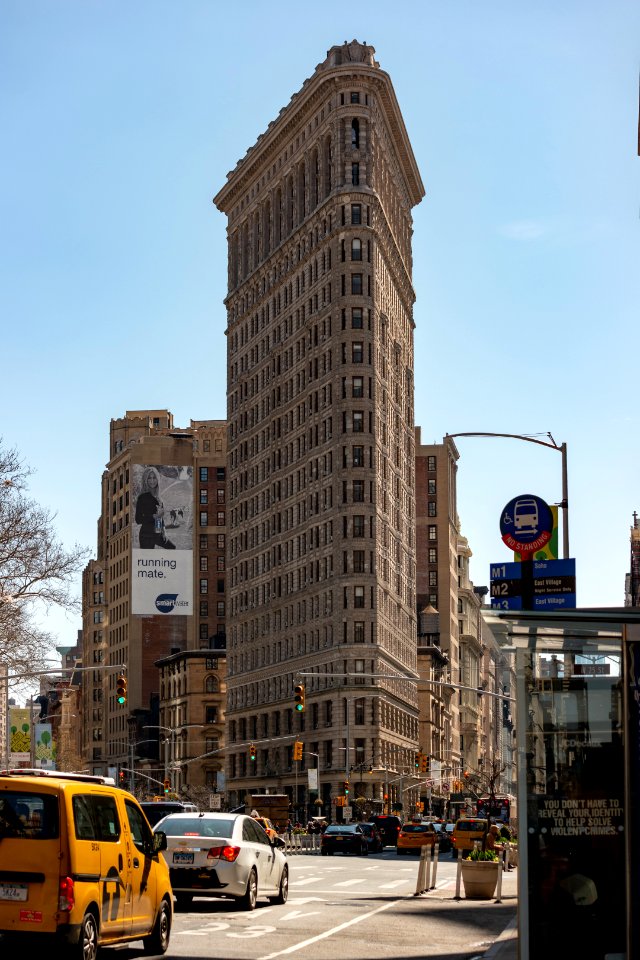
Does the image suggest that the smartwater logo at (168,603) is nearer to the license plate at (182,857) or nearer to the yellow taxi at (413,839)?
the yellow taxi at (413,839)

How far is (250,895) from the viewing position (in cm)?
2631

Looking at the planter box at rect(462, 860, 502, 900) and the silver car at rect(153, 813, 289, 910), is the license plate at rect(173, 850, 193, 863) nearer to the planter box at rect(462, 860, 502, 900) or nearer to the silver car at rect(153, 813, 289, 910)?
the silver car at rect(153, 813, 289, 910)

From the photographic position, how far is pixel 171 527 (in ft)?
500

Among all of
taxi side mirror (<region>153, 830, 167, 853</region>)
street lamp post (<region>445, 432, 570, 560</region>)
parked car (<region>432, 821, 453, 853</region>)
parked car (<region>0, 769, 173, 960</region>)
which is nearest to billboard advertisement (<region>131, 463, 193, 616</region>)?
parked car (<region>432, 821, 453, 853</region>)

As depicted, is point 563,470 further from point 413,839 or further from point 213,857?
point 413,839

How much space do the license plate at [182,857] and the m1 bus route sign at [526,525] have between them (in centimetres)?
732

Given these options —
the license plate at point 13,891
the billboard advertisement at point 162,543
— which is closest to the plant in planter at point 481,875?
the license plate at point 13,891

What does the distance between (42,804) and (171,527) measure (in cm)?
13683

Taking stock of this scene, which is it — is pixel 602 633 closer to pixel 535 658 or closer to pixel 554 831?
pixel 535 658

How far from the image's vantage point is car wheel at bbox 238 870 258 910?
2614 cm

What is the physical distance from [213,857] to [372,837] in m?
43.9

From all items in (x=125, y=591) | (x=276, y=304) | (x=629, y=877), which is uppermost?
(x=276, y=304)

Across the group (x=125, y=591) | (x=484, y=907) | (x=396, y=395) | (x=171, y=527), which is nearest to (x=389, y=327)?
(x=396, y=395)

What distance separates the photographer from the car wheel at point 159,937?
1870 cm
